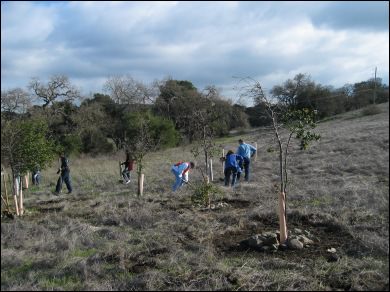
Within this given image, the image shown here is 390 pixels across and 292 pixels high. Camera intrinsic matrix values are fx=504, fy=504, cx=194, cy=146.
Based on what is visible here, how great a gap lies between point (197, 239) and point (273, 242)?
139cm

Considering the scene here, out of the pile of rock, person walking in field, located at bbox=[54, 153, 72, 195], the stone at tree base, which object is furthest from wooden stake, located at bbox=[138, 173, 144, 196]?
the stone at tree base

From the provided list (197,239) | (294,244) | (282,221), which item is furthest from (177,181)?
(294,244)

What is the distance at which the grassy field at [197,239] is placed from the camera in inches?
246

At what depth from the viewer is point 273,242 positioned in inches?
317

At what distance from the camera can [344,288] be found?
5.98m

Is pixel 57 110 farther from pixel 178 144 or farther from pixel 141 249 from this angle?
pixel 141 249

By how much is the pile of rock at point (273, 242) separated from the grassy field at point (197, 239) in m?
Result: 0.14

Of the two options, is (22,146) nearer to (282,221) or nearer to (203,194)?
(203,194)

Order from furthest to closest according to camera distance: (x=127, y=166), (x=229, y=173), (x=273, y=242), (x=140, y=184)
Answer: (x=127, y=166)
(x=229, y=173)
(x=140, y=184)
(x=273, y=242)

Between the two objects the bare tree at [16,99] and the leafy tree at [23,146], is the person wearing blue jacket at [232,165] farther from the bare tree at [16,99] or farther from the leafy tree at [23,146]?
the bare tree at [16,99]

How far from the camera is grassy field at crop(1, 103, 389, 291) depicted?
6.25 metres

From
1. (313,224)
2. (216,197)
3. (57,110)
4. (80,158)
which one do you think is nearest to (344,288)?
(313,224)

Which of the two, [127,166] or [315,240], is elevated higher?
[127,166]

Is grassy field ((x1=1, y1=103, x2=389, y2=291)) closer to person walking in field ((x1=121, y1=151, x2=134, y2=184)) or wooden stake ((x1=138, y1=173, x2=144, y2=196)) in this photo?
wooden stake ((x1=138, y1=173, x2=144, y2=196))
